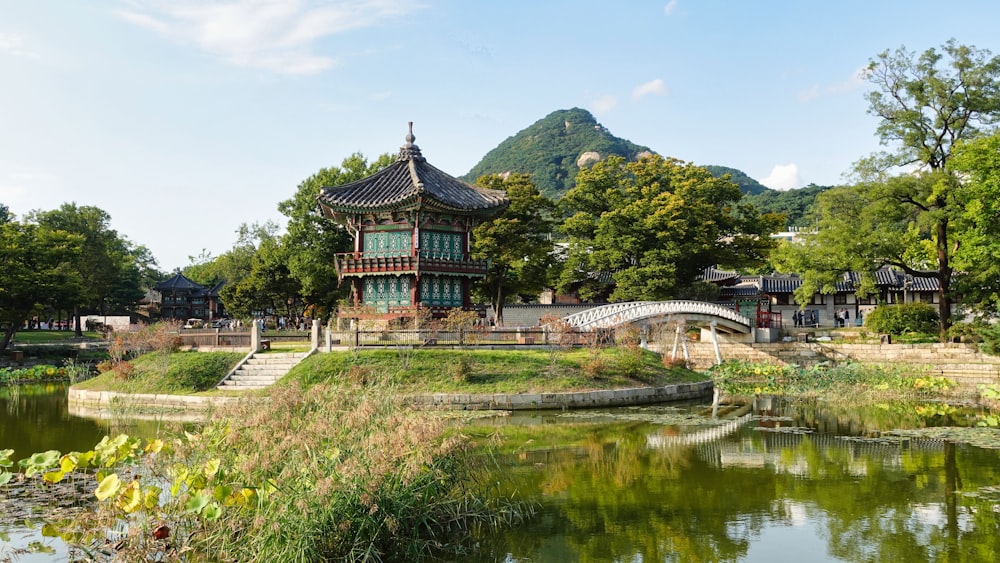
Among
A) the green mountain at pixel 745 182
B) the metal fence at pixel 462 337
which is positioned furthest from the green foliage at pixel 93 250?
the green mountain at pixel 745 182

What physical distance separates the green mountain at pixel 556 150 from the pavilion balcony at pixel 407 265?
255 feet

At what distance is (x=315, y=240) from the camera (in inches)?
1810

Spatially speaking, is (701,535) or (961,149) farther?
(961,149)

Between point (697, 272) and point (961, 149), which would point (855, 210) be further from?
point (697, 272)

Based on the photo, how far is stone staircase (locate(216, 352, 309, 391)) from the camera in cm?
2570

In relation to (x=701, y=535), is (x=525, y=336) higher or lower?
higher

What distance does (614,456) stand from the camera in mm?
16281

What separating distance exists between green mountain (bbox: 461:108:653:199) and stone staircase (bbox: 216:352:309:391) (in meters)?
88.3

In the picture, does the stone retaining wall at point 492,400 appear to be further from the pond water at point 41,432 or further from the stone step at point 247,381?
the stone step at point 247,381

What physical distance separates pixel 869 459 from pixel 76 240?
53.1 metres

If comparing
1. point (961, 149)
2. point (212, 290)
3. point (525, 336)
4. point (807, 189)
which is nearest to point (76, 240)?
point (212, 290)

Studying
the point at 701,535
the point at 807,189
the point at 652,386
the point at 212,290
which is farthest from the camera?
the point at 807,189

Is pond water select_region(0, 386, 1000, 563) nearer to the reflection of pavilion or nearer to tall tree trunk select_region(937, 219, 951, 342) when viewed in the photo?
the reflection of pavilion

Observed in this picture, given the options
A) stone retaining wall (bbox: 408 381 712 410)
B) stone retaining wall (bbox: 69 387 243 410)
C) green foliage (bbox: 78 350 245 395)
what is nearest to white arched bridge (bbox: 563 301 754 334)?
stone retaining wall (bbox: 408 381 712 410)
